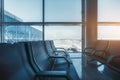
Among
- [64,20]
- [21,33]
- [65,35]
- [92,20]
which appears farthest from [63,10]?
[21,33]

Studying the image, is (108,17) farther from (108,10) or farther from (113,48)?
(113,48)

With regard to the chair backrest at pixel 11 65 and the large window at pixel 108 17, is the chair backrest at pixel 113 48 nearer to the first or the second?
the large window at pixel 108 17

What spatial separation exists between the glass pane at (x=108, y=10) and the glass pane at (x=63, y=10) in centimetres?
85

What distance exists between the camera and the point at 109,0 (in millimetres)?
6602

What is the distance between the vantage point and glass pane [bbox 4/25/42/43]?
6.79 metres

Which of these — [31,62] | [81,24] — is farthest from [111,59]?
[81,24]

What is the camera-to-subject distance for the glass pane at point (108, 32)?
21.5 ft

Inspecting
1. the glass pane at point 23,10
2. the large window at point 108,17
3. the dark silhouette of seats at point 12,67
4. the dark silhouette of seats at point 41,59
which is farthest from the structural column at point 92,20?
the dark silhouette of seats at point 12,67

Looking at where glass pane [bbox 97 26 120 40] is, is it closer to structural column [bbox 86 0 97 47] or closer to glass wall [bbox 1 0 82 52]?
structural column [bbox 86 0 97 47]

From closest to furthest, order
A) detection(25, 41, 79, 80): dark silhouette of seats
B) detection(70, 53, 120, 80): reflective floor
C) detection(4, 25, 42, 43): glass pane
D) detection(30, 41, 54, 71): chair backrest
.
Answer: detection(25, 41, 79, 80): dark silhouette of seats, detection(30, 41, 54, 71): chair backrest, detection(70, 53, 120, 80): reflective floor, detection(4, 25, 42, 43): glass pane

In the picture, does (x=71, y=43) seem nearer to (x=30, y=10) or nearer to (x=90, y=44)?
(x=90, y=44)

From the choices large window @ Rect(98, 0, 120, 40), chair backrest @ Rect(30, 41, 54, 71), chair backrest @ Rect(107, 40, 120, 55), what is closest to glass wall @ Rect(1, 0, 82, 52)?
large window @ Rect(98, 0, 120, 40)

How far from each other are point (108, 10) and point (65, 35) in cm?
195

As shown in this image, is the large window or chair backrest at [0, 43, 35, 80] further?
the large window
